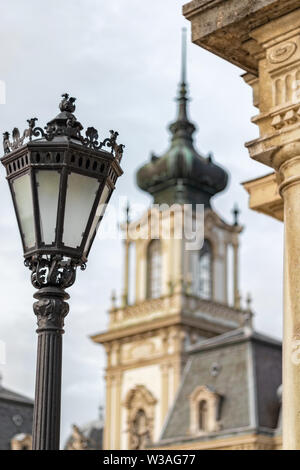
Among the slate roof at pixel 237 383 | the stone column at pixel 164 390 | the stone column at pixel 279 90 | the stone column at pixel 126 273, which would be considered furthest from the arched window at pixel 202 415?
the stone column at pixel 279 90

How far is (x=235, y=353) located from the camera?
39.2 meters

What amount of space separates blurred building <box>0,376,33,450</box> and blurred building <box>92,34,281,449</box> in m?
5.12

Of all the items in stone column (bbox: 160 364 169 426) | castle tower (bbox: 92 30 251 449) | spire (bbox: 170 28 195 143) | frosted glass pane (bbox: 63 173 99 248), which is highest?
spire (bbox: 170 28 195 143)

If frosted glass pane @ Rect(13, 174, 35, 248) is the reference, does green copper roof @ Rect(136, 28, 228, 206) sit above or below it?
above

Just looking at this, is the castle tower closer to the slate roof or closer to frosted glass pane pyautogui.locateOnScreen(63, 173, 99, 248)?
the slate roof

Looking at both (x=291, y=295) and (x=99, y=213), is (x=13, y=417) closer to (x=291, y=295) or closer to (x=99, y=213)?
(x=291, y=295)

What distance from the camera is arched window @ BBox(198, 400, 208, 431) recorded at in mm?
37750

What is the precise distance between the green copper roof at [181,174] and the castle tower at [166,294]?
0.16 ft

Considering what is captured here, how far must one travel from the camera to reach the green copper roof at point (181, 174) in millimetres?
53188

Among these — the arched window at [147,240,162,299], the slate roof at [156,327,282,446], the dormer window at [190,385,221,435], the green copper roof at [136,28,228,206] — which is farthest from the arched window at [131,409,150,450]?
the green copper roof at [136,28,228,206]

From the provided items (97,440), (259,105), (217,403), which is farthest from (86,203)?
(97,440)
